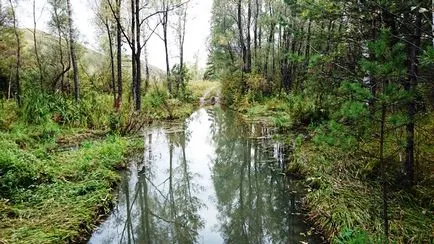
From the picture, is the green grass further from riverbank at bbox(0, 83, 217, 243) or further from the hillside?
the hillside

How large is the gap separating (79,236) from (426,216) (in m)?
4.33

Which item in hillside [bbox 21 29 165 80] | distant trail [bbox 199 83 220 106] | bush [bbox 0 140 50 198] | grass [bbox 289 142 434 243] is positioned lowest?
grass [bbox 289 142 434 243]

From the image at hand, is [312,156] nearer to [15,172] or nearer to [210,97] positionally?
[15,172]

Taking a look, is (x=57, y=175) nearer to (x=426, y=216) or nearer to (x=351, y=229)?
(x=351, y=229)

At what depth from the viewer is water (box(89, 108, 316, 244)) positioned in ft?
16.2

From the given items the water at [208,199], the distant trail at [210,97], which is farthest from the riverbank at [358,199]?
the distant trail at [210,97]

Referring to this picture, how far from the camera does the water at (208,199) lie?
16.2 feet

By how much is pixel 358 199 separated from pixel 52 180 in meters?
4.82

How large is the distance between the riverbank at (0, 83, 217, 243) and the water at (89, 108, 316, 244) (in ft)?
1.07

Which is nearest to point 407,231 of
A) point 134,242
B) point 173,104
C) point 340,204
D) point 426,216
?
point 426,216

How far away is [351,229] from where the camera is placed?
13.8ft

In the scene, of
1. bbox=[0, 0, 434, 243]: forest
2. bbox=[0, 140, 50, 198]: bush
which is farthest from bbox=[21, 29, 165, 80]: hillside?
bbox=[0, 140, 50, 198]: bush

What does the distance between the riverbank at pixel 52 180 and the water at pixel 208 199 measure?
33cm

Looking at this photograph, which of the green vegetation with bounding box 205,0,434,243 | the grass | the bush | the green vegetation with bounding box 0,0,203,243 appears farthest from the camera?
the bush
